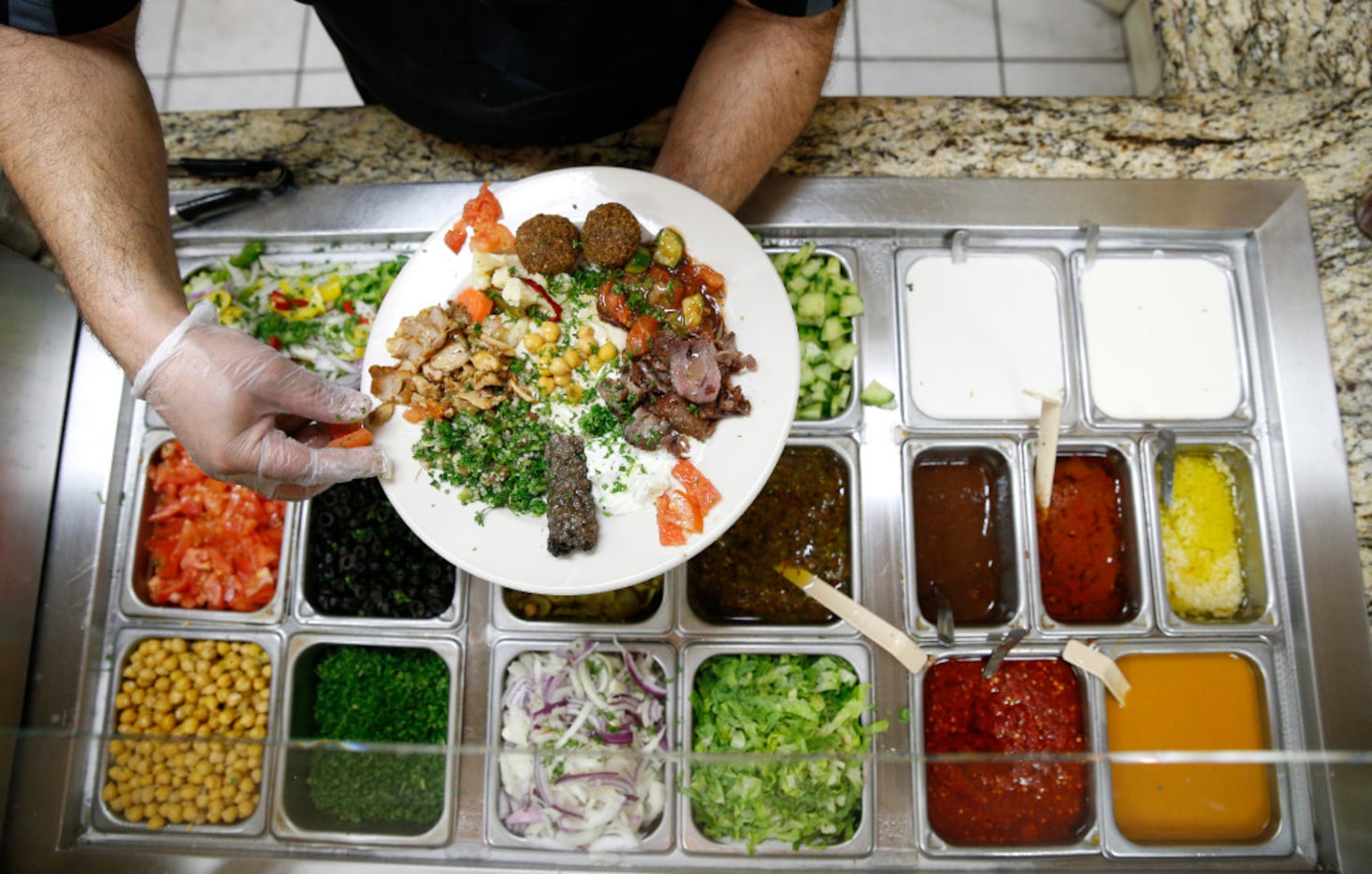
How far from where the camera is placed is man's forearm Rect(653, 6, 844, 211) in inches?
84.3

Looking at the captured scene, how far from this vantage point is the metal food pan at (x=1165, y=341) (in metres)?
2.47

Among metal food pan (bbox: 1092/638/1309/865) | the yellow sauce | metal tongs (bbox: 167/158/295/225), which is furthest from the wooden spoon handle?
metal tongs (bbox: 167/158/295/225)

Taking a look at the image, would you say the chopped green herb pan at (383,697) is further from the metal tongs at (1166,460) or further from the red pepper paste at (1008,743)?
the metal tongs at (1166,460)

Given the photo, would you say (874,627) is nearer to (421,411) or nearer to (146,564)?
(421,411)

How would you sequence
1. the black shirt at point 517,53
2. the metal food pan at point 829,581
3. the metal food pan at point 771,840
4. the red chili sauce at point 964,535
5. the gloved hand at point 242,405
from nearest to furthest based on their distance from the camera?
the gloved hand at point 242,405 < the black shirt at point 517,53 < the metal food pan at point 771,840 < the metal food pan at point 829,581 < the red chili sauce at point 964,535

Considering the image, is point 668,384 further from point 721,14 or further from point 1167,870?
point 1167,870

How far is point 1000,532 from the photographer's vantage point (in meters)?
2.53

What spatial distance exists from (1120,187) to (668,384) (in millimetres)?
1612

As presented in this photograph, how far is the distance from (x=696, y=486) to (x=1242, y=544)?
179 centimetres

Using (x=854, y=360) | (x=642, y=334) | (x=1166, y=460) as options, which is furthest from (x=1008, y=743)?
(x=642, y=334)

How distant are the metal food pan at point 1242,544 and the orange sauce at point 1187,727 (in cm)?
10

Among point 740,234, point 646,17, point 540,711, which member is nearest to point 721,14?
point 646,17

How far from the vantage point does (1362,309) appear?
242 cm

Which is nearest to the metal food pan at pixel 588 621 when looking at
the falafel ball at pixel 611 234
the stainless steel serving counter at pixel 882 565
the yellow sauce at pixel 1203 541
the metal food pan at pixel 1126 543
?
the stainless steel serving counter at pixel 882 565
